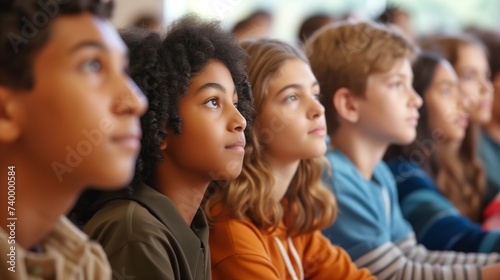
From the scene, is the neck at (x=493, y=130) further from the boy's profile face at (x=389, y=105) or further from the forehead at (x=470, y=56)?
the boy's profile face at (x=389, y=105)

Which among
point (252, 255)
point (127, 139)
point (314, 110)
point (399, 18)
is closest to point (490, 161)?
point (399, 18)

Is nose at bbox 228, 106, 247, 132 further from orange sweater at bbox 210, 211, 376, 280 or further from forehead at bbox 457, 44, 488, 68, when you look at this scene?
forehead at bbox 457, 44, 488, 68

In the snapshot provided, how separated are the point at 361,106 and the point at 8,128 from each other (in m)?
1.02

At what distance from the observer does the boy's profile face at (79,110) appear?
718 millimetres

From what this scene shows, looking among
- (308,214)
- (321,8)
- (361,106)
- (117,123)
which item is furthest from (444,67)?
(321,8)

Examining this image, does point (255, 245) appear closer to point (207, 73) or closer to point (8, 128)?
point (207, 73)

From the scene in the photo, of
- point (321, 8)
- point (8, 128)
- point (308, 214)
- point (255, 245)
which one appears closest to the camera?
point (8, 128)

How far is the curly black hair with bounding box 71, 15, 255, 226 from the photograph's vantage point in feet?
3.42

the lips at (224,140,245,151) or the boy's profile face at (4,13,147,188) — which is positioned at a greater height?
the boy's profile face at (4,13,147,188)

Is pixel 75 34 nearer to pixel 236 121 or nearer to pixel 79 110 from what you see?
pixel 79 110

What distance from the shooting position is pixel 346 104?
Answer: 1.63m

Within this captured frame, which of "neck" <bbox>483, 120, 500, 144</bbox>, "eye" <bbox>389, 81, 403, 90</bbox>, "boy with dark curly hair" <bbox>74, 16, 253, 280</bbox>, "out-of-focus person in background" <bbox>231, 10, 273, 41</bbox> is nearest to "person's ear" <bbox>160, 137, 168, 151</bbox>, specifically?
"boy with dark curly hair" <bbox>74, 16, 253, 280</bbox>

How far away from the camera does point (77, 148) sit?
73cm

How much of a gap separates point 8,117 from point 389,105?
1053mm
